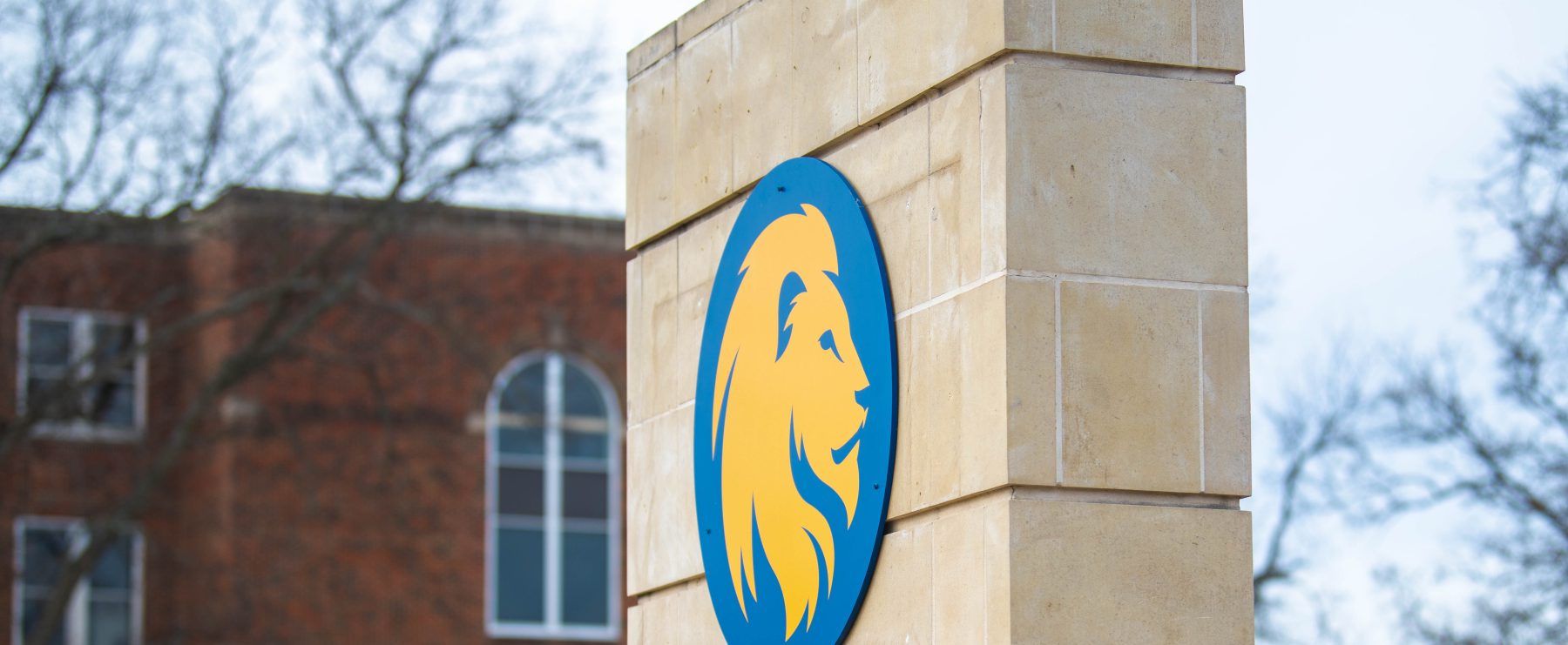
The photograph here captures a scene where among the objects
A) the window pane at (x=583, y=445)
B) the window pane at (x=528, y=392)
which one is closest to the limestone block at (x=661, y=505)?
the window pane at (x=528, y=392)

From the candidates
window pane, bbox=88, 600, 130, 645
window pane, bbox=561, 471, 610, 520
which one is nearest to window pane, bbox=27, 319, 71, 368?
window pane, bbox=88, 600, 130, 645

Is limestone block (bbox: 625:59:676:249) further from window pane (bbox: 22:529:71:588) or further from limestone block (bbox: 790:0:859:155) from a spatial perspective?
window pane (bbox: 22:529:71:588)

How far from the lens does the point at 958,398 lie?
16.0 ft

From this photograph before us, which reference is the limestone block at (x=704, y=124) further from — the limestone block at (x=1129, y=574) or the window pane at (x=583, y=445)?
the window pane at (x=583, y=445)

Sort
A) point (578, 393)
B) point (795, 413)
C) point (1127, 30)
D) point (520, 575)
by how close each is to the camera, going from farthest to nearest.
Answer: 1. point (578, 393)
2. point (520, 575)
3. point (795, 413)
4. point (1127, 30)

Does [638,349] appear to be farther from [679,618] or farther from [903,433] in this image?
[903,433]

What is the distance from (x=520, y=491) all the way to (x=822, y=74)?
2325 cm

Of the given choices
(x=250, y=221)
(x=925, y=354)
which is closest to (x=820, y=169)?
(x=925, y=354)

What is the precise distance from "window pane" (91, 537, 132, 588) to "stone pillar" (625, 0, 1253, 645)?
23.6 meters

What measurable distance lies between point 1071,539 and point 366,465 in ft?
78.5

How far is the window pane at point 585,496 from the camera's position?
2853cm

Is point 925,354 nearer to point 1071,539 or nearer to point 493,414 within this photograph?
point 1071,539

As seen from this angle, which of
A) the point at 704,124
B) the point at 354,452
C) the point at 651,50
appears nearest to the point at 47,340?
the point at 354,452

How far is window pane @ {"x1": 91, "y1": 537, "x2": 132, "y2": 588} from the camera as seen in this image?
27.4 meters
